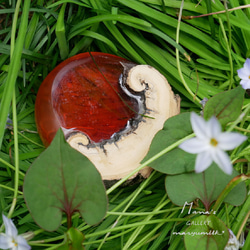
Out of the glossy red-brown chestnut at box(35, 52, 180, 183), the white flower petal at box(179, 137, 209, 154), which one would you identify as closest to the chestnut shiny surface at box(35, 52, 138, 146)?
the glossy red-brown chestnut at box(35, 52, 180, 183)

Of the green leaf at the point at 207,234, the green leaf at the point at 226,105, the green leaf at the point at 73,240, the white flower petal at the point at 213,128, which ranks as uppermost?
the green leaf at the point at 226,105

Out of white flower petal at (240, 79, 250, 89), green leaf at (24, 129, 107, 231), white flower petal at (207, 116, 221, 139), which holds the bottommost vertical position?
green leaf at (24, 129, 107, 231)

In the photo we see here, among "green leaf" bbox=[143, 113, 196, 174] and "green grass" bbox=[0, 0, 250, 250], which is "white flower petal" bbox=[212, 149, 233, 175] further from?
"green grass" bbox=[0, 0, 250, 250]

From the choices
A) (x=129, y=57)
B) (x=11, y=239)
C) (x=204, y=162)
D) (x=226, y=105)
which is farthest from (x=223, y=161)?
(x=129, y=57)

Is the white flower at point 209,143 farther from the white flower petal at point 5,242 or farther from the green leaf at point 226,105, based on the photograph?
the white flower petal at point 5,242

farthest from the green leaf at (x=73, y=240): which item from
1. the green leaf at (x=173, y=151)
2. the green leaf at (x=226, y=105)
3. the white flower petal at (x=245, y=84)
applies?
the white flower petal at (x=245, y=84)

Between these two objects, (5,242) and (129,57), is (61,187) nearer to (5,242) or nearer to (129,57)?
(5,242)

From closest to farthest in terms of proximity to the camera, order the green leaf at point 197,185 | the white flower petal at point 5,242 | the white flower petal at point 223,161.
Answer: the white flower petal at point 223,161, the white flower petal at point 5,242, the green leaf at point 197,185

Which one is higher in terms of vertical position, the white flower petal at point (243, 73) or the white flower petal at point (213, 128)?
the white flower petal at point (243, 73)
